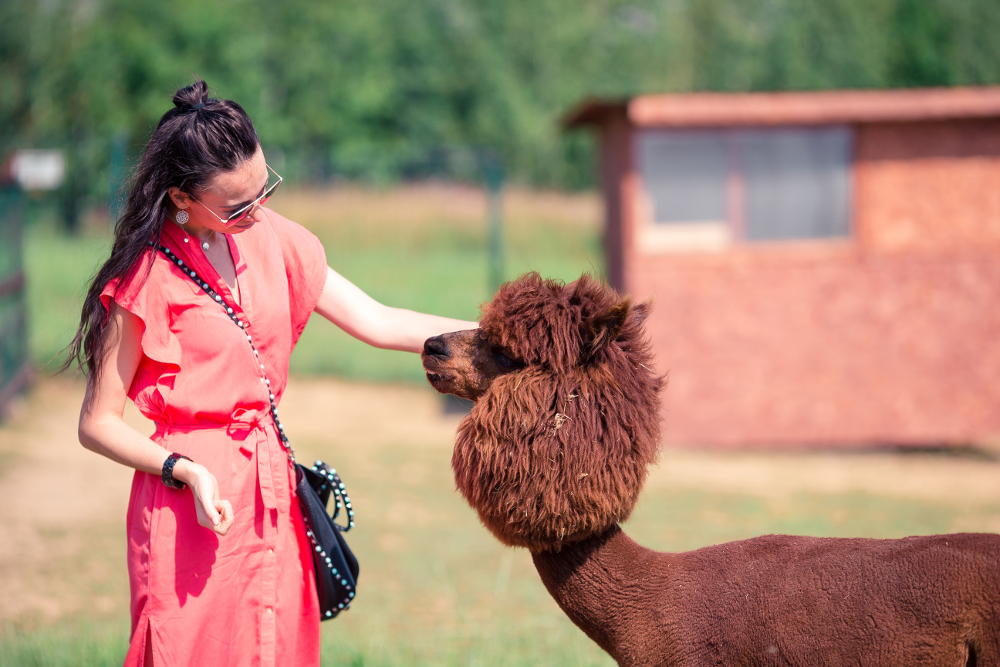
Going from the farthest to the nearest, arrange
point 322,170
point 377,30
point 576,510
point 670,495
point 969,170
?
point 377,30
point 322,170
point 969,170
point 670,495
point 576,510

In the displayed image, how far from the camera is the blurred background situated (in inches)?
209

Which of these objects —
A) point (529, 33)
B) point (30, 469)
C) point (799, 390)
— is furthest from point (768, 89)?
point (30, 469)

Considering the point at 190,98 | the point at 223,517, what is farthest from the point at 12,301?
the point at 223,517

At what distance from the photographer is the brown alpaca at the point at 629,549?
1.76 meters

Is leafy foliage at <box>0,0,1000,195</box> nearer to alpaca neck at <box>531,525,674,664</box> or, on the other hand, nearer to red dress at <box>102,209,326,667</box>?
red dress at <box>102,209,326,667</box>

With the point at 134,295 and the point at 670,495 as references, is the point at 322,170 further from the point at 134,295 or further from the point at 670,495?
the point at 134,295

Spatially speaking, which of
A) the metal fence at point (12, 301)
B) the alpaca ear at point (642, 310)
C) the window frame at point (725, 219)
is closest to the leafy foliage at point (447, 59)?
the metal fence at point (12, 301)

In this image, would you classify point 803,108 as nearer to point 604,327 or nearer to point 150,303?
point 604,327

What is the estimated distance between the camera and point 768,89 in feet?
112

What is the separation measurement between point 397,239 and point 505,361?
40.8 feet

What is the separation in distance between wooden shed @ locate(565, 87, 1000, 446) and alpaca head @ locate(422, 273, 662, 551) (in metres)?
6.76

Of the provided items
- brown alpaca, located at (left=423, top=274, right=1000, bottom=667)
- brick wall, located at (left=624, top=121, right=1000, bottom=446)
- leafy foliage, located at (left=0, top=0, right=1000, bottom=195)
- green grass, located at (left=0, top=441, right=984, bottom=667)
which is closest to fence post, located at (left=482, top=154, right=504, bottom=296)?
brick wall, located at (left=624, top=121, right=1000, bottom=446)

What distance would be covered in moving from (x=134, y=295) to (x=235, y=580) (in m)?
0.73

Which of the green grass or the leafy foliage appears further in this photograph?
the leafy foliage
